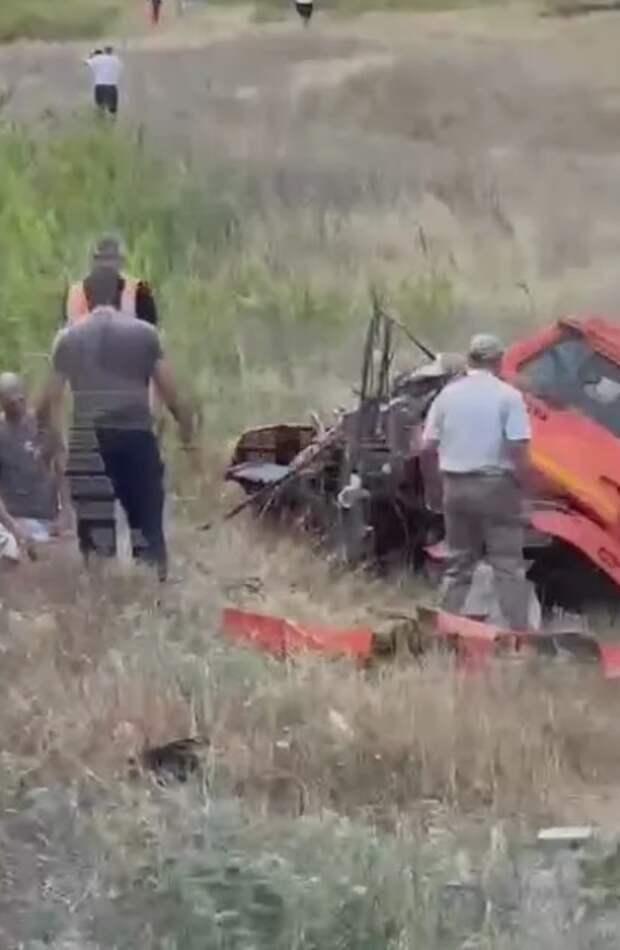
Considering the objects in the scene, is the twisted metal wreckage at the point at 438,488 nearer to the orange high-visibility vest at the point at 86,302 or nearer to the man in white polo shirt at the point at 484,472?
the man in white polo shirt at the point at 484,472

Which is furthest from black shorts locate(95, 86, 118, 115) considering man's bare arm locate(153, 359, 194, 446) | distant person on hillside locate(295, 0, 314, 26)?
distant person on hillside locate(295, 0, 314, 26)

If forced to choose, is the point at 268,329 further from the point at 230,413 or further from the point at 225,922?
the point at 225,922

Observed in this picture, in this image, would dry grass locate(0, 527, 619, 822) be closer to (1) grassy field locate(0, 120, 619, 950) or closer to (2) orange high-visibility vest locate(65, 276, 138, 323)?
(1) grassy field locate(0, 120, 619, 950)

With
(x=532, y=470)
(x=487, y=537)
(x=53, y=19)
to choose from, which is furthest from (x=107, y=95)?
(x=53, y=19)

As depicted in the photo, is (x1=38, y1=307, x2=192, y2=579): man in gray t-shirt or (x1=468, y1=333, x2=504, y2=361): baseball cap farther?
(x1=38, y1=307, x2=192, y2=579): man in gray t-shirt

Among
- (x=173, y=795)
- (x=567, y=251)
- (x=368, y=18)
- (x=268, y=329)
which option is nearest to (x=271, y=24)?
(x=368, y=18)

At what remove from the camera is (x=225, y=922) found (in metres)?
5.52

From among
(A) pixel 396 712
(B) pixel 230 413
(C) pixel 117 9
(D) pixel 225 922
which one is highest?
(D) pixel 225 922

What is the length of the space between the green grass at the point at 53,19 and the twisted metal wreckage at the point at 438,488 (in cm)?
4385

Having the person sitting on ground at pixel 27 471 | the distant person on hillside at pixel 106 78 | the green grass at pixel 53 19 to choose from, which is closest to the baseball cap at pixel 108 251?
the person sitting on ground at pixel 27 471

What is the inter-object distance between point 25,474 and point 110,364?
883 mm

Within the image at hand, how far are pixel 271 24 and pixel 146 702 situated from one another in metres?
48.2

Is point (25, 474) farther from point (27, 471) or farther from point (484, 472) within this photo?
point (484, 472)

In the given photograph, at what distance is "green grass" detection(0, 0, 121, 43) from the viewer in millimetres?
54812
